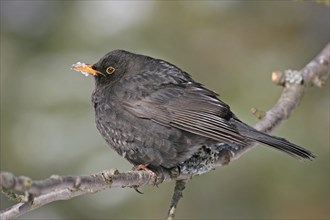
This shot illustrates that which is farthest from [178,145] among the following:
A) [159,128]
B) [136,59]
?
[136,59]

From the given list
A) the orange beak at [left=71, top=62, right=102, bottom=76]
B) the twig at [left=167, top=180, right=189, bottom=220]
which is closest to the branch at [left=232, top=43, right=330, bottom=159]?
the twig at [left=167, top=180, right=189, bottom=220]

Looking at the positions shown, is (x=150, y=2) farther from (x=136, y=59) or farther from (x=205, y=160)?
(x=205, y=160)

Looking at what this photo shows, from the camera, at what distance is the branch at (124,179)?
117 inches

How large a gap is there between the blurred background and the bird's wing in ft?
5.53

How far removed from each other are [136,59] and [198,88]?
23.8 inches

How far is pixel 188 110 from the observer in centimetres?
529

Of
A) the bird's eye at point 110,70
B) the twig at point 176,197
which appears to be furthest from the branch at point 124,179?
the bird's eye at point 110,70

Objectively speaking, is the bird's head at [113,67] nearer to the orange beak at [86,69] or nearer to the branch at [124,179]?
the orange beak at [86,69]

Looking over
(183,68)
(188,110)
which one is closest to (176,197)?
(188,110)

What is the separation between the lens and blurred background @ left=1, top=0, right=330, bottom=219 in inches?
276

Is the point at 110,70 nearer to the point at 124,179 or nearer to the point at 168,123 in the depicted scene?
the point at 168,123

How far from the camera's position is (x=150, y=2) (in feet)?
27.6

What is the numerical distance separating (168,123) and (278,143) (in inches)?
34.8

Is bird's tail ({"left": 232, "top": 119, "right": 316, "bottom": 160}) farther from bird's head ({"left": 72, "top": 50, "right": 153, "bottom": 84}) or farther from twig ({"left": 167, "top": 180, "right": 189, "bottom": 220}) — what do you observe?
bird's head ({"left": 72, "top": 50, "right": 153, "bottom": 84})
